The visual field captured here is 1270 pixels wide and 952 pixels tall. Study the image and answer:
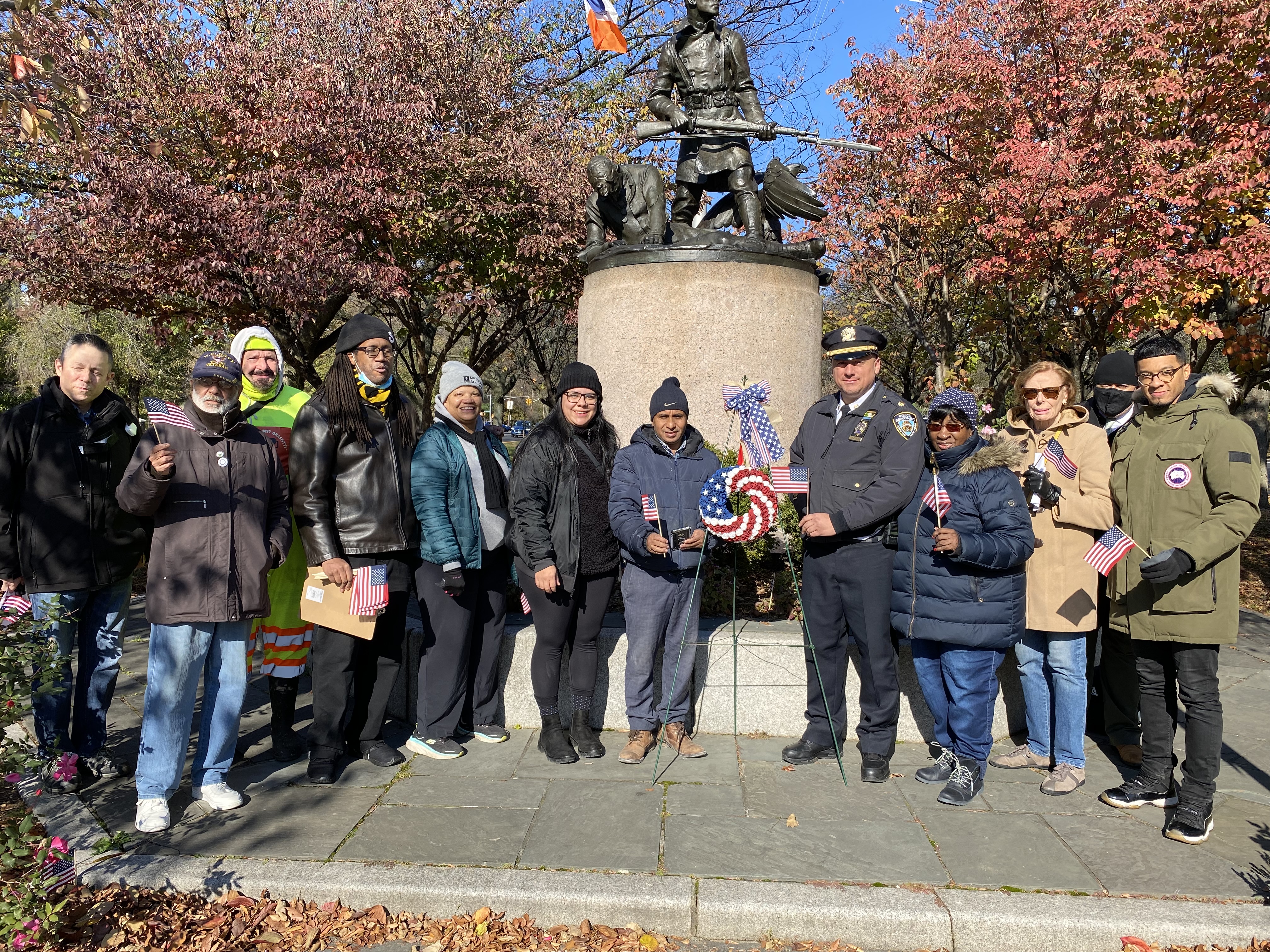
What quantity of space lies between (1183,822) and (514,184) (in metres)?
9.51

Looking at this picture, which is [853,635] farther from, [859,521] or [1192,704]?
[1192,704]

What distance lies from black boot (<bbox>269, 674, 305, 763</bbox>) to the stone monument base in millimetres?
2837

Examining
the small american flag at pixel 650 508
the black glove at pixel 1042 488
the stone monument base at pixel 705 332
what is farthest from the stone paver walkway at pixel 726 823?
the stone monument base at pixel 705 332

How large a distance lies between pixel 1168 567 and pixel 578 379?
2.70 metres

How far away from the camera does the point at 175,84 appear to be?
9.16 meters

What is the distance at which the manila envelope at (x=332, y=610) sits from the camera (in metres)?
3.94

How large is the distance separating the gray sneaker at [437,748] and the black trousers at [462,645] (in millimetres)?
23

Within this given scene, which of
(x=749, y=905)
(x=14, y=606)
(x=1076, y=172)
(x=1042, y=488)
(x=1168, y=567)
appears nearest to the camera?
(x=749, y=905)

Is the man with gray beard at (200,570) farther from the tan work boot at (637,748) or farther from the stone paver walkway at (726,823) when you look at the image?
the tan work boot at (637,748)

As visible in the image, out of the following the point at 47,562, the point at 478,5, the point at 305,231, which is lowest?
the point at 47,562

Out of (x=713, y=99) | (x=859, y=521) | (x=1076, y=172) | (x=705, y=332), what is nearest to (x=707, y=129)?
(x=713, y=99)

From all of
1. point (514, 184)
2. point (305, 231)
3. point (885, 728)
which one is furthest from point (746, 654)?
point (514, 184)

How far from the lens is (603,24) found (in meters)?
11.6

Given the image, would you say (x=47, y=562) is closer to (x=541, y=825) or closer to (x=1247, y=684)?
(x=541, y=825)
